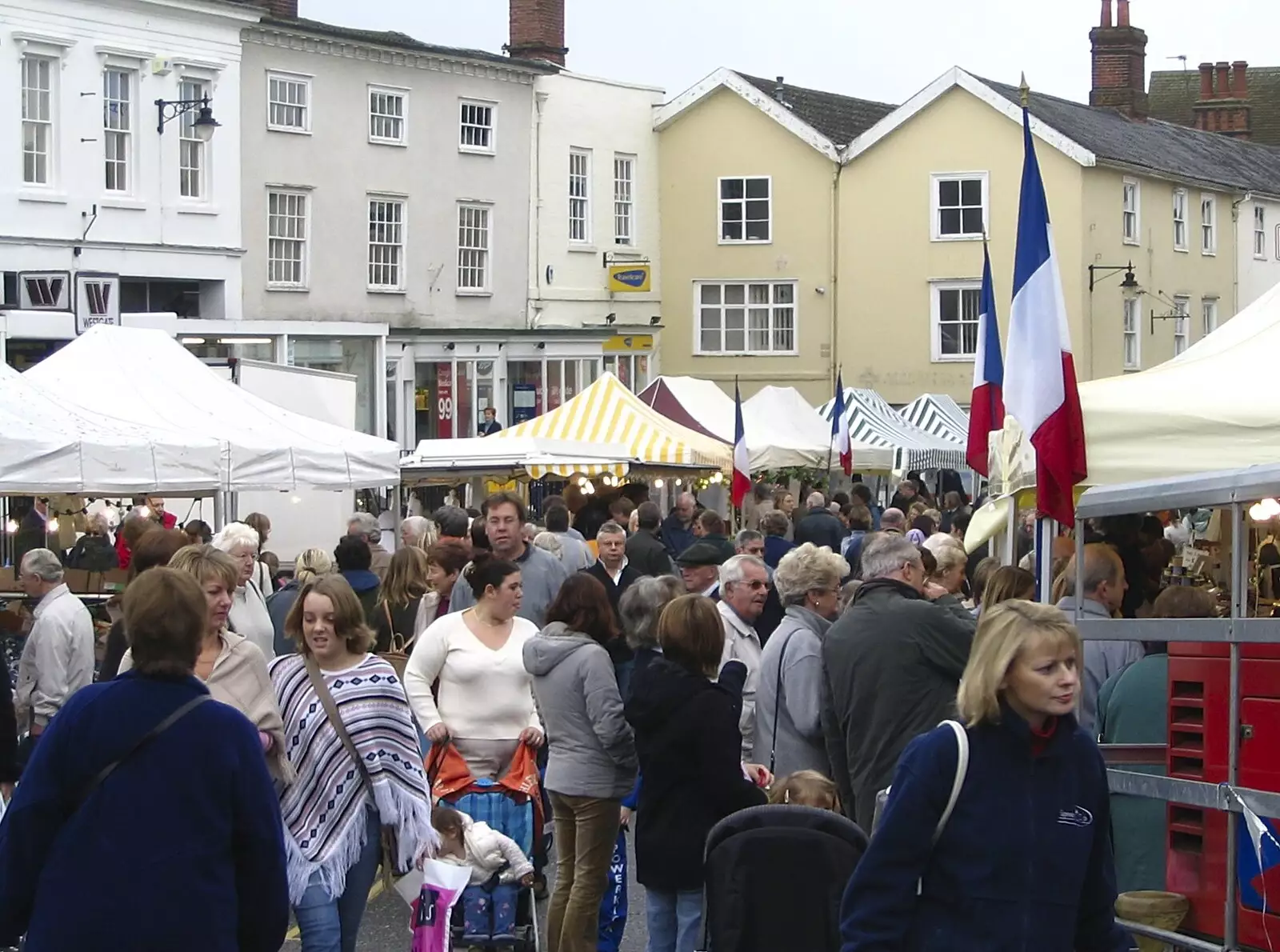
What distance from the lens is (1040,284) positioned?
9.66 metres

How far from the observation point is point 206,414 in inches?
633

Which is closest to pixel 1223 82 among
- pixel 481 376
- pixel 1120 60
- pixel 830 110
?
pixel 1120 60

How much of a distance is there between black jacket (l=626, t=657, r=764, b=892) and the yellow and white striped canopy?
15918 millimetres

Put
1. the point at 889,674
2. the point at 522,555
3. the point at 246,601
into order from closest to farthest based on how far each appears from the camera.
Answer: the point at 889,674 → the point at 246,601 → the point at 522,555

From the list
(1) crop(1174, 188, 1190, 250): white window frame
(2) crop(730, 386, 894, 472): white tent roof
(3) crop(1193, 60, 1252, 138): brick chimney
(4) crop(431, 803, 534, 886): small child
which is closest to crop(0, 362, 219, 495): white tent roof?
(4) crop(431, 803, 534, 886): small child

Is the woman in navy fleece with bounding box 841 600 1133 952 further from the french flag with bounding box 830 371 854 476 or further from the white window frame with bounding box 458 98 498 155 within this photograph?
the white window frame with bounding box 458 98 498 155

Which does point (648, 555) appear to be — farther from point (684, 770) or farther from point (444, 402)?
point (444, 402)

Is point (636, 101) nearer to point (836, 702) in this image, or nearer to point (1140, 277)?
point (1140, 277)

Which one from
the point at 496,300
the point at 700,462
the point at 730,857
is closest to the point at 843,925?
the point at 730,857

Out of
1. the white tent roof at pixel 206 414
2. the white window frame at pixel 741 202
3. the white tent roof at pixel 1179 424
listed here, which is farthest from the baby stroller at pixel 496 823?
the white window frame at pixel 741 202

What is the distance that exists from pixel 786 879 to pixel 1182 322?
41997 mm

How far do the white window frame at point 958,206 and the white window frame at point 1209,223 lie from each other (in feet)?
25.3

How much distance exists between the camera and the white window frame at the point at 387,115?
35281 millimetres

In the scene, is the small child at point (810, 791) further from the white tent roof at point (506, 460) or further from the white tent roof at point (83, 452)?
the white tent roof at point (506, 460)
